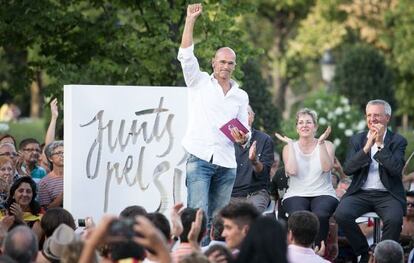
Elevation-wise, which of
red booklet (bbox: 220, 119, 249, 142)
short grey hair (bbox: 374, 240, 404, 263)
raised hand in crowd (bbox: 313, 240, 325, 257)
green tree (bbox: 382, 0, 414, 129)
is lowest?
raised hand in crowd (bbox: 313, 240, 325, 257)

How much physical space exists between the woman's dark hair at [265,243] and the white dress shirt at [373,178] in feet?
16.9

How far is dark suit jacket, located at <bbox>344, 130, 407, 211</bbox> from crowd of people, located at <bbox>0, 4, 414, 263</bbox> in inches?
0.4

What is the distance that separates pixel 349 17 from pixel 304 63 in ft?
15.9

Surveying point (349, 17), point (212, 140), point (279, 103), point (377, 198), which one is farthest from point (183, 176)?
point (279, 103)

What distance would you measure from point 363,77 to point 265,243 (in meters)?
24.8

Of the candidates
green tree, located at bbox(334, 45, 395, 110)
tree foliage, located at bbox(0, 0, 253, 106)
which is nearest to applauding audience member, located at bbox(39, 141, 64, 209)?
tree foliage, located at bbox(0, 0, 253, 106)

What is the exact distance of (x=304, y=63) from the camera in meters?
45.2

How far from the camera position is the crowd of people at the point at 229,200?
850cm

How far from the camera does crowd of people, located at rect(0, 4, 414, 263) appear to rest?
8500 millimetres

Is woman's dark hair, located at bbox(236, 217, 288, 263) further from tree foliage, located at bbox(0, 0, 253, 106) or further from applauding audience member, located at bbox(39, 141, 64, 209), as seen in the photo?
tree foliage, located at bbox(0, 0, 253, 106)

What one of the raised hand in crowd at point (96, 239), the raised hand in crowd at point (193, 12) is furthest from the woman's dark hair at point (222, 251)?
the raised hand in crowd at point (193, 12)

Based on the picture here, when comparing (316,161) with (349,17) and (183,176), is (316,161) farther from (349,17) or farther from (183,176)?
(349,17)

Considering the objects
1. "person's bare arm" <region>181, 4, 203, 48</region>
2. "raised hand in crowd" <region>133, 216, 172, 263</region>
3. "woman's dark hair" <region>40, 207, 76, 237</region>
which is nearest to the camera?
"raised hand in crowd" <region>133, 216, 172, 263</region>

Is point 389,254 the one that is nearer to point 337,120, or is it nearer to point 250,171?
point 250,171
